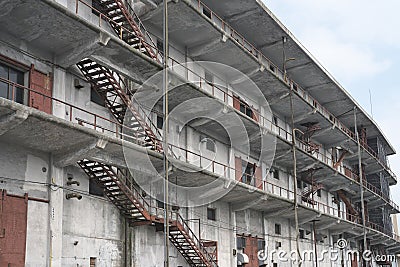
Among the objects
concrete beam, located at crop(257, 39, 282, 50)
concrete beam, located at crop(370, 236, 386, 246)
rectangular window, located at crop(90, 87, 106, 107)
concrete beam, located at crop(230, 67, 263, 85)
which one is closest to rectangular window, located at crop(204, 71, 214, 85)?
concrete beam, located at crop(230, 67, 263, 85)

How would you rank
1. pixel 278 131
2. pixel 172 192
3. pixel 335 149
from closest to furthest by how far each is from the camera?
pixel 172 192 → pixel 278 131 → pixel 335 149

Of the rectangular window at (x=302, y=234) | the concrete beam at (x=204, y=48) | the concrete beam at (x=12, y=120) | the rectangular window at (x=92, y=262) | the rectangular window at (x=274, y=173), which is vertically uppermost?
the concrete beam at (x=204, y=48)

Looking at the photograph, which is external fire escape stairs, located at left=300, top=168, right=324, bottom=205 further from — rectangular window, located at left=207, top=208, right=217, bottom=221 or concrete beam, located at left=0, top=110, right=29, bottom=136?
concrete beam, located at left=0, top=110, right=29, bottom=136

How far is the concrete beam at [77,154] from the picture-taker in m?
20.1

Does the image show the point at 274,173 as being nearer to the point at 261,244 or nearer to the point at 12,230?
the point at 261,244

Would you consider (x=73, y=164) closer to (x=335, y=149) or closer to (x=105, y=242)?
(x=105, y=242)

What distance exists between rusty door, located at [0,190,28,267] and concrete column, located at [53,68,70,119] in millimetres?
3383

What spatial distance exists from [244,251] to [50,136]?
15869 millimetres

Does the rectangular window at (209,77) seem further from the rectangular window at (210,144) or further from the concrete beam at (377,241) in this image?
the concrete beam at (377,241)

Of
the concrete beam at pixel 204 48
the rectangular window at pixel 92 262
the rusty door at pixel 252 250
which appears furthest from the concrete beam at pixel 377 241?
the rectangular window at pixel 92 262

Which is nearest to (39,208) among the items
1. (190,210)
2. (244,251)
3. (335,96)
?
(190,210)

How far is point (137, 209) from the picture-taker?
23.2 metres

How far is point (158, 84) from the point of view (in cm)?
2480

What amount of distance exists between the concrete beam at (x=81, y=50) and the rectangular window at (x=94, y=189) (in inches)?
178
